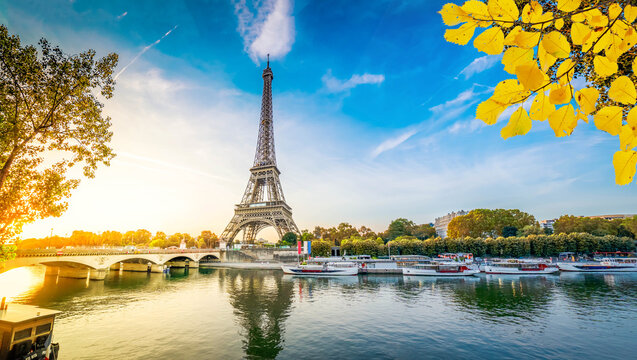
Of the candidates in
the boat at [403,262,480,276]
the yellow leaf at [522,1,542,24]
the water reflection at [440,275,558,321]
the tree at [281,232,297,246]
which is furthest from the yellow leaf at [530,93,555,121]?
the tree at [281,232,297,246]

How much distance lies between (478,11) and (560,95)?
20.6 inches

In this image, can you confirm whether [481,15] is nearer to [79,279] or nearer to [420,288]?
[420,288]

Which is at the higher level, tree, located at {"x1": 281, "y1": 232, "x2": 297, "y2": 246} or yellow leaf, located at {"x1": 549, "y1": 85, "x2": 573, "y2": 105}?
yellow leaf, located at {"x1": 549, "y1": 85, "x2": 573, "y2": 105}

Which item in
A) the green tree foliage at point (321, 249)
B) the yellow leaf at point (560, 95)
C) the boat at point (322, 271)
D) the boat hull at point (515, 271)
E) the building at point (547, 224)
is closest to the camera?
the yellow leaf at point (560, 95)

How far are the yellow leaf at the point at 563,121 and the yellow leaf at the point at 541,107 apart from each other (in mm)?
27

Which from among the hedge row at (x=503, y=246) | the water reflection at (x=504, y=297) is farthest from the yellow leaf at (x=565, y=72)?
the hedge row at (x=503, y=246)

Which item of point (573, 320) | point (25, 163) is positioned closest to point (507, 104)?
point (25, 163)

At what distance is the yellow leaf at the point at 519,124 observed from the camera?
1.23 meters

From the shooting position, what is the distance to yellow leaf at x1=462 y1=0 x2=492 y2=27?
1201 millimetres

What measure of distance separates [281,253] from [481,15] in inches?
2466

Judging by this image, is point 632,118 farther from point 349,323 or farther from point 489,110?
point 349,323

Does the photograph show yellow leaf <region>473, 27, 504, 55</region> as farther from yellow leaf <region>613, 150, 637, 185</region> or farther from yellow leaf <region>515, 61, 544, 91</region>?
yellow leaf <region>613, 150, 637, 185</region>

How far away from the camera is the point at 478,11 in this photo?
1.22m

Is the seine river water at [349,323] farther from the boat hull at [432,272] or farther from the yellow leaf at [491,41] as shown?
the yellow leaf at [491,41]
